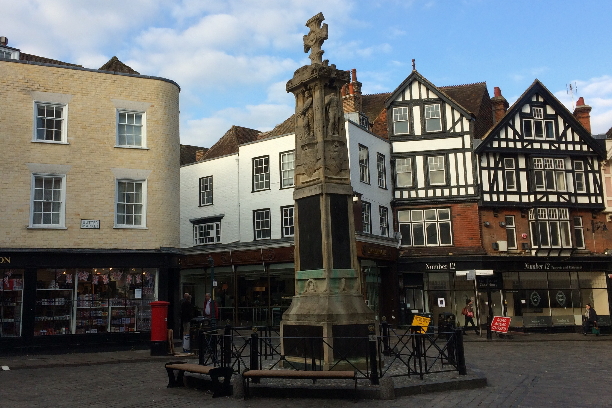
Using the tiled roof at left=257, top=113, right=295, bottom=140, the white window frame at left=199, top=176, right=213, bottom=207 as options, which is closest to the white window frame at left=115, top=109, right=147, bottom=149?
the tiled roof at left=257, top=113, right=295, bottom=140

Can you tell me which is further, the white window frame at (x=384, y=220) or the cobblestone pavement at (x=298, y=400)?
the white window frame at (x=384, y=220)

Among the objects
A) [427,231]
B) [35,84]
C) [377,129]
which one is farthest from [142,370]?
[377,129]

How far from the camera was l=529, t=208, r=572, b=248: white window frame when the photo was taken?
2892 centimetres

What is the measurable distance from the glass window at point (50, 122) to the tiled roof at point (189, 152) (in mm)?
18737

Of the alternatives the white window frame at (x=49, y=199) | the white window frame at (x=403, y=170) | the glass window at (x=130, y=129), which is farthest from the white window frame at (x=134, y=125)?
the white window frame at (x=403, y=170)

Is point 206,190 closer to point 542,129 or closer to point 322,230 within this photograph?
point 542,129

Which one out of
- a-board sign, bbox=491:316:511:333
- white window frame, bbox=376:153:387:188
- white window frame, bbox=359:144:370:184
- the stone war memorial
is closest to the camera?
the stone war memorial

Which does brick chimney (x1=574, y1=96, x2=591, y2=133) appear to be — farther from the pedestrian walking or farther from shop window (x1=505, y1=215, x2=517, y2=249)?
the pedestrian walking

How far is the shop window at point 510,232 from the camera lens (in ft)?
96.0

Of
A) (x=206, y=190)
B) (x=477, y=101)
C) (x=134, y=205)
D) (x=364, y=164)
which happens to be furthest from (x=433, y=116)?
(x=134, y=205)

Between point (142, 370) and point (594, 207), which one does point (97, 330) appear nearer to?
point (142, 370)

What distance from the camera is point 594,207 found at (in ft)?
98.2

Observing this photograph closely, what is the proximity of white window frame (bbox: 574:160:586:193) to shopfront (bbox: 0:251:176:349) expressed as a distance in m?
21.8

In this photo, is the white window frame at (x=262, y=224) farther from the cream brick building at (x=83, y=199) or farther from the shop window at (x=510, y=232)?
the shop window at (x=510, y=232)
